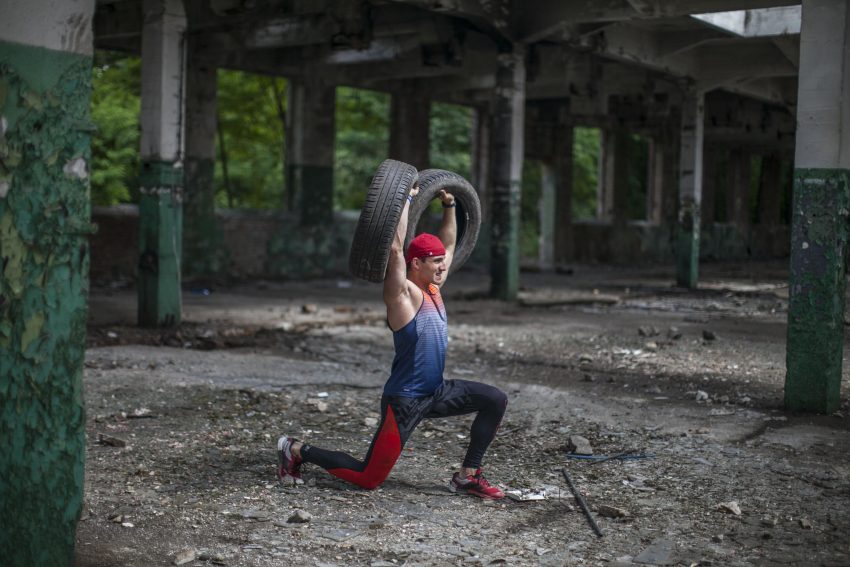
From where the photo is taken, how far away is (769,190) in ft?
123

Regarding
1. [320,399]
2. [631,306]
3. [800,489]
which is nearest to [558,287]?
[631,306]

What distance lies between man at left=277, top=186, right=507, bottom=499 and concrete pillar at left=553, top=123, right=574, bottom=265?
20981mm

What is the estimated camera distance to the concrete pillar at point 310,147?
18984mm

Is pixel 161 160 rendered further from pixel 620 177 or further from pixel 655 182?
pixel 655 182

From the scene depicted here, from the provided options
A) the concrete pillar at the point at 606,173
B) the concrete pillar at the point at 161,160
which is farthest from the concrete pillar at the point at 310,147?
the concrete pillar at the point at 606,173

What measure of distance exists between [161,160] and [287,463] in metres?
6.46

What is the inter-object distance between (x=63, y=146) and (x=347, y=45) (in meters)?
10.4

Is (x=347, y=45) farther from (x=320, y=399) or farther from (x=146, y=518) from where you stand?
(x=146, y=518)

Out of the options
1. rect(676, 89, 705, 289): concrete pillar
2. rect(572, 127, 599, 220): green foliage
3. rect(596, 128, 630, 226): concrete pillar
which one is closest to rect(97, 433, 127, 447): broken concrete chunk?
rect(676, 89, 705, 289): concrete pillar

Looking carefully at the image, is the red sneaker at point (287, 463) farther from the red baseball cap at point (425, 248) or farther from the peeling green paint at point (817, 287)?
the peeling green paint at point (817, 287)

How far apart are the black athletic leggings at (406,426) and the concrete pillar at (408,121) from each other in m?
16.7

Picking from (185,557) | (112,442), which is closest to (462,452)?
(112,442)

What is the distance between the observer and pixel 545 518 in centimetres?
455

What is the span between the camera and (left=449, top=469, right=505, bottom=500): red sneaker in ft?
15.8
